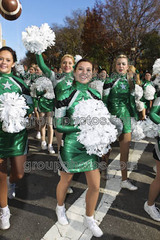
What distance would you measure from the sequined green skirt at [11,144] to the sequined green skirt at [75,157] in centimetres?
63

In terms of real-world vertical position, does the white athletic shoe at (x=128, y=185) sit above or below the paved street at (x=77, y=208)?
above

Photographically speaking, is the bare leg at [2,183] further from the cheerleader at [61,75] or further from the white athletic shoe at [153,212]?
the white athletic shoe at [153,212]

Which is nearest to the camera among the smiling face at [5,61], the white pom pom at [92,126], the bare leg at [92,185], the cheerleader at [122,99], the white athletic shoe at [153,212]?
the white pom pom at [92,126]

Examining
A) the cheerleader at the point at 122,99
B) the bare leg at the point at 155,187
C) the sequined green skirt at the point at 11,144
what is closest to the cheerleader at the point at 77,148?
the sequined green skirt at the point at 11,144

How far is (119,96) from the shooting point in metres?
3.40

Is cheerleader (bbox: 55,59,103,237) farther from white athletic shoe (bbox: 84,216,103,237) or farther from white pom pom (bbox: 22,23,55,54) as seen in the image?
white pom pom (bbox: 22,23,55,54)

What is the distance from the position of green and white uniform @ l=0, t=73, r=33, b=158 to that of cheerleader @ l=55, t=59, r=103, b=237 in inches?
22.8

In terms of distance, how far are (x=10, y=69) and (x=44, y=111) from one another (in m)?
2.56

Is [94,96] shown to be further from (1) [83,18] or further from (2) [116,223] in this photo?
(1) [83,18]

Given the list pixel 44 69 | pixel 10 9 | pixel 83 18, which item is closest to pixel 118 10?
pixel 83 18

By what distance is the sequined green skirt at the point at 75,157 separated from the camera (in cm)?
230

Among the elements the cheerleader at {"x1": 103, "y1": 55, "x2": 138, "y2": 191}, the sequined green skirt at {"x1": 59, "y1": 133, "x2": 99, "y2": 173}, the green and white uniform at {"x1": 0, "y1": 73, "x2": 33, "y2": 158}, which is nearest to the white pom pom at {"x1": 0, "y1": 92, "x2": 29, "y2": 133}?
the green and white uniform at {"x1": 0, "y1": 73, "x2": 33, "y2": 158}

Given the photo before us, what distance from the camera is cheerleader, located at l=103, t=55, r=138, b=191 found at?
3373mm

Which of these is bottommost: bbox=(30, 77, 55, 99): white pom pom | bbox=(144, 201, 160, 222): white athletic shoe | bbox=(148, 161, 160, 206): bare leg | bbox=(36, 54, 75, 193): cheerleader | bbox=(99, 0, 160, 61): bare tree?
bbox=(144, 201, 160, 222): white athletic shoe
